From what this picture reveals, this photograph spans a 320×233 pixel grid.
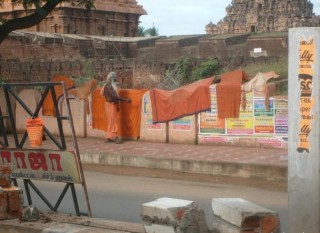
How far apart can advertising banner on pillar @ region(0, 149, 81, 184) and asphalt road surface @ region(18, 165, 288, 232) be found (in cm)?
156

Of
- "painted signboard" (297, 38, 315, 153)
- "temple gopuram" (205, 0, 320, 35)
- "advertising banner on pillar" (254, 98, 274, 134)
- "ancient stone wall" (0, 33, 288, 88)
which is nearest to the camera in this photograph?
"painted signboard" (297, 38, 315, 153)

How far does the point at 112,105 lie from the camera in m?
17.2

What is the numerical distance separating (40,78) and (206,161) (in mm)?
20652

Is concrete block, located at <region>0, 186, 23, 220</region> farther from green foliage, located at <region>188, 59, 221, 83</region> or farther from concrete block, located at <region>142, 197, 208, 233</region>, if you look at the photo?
green foliage, located at <region>188, 59, 221, 83</region>

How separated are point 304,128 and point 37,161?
3474 mm

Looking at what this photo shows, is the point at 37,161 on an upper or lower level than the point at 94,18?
lower

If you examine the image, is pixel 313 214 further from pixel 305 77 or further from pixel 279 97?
pixel 279 97

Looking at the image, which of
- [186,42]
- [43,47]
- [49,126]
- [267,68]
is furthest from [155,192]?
[186,42]

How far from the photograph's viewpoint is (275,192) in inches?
452

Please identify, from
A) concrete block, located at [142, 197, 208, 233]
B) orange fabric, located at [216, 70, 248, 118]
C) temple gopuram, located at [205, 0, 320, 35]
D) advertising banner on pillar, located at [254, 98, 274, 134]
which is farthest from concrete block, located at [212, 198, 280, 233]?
temple gopuram, located at [205, 0, 320, 35]

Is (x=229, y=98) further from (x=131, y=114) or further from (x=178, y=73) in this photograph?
(x=178, y=73)

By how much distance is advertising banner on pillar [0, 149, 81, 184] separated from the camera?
24.7 feet

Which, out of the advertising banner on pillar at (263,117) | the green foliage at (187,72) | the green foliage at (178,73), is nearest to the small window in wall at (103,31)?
the green foliage at (178,73)

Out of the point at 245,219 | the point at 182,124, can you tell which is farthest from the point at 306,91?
the point at 182,124
